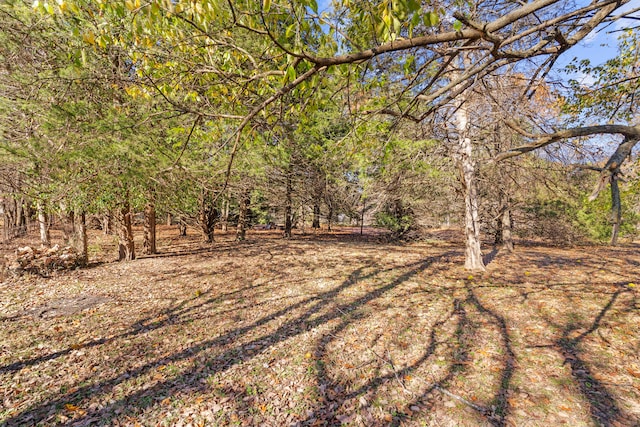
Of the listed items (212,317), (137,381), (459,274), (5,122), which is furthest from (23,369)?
(459,274)

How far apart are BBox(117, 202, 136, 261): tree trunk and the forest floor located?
1.49 meters

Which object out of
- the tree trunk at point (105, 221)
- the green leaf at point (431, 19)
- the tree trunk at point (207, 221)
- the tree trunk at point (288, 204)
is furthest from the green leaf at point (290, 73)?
the tree trunk at point (207, 221)

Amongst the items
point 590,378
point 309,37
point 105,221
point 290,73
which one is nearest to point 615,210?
point 590,378

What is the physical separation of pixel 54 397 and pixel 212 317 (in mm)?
2211

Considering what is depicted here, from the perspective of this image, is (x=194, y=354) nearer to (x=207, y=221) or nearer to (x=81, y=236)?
(x=81, y=236)

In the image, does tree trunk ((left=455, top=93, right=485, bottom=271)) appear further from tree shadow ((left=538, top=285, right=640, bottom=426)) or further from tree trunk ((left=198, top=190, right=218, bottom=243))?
tree trunk ((left=198, top=190, right=218, bottom=243))

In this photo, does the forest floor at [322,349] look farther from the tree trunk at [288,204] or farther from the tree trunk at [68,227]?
the tree trunk at [288,204]

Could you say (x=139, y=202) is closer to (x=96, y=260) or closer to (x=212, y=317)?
(x=96, y=260)

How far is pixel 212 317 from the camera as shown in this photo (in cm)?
509

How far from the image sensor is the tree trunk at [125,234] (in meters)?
8.18

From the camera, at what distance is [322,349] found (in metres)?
4.09

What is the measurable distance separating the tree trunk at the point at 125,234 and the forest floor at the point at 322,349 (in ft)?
4.90

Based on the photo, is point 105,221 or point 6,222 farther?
point 105,221

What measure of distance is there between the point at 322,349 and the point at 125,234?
7466 millimetres
